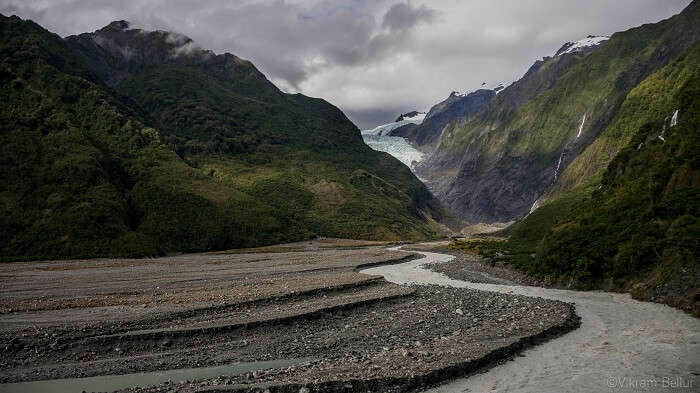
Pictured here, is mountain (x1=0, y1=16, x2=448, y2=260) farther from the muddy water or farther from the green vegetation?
the muddy water

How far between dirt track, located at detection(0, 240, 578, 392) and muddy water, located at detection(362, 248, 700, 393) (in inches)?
Result: 46.2

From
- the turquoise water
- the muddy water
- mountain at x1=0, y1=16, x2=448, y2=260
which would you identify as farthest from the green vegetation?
mountain at x1=0, y1=16, x2=448, y2=260


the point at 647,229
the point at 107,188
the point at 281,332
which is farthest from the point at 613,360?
the point at 107,188

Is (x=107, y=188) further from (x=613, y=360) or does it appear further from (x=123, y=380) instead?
(x=613, y=360)

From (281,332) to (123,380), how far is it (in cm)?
914

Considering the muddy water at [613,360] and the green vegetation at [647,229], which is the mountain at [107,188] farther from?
the muddy water at [613,360]

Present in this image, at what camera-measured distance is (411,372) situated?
58.5ft

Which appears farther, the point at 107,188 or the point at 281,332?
the point at 107,188

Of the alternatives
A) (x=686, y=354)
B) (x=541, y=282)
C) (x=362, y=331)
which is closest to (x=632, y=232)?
(x=541, y=282)

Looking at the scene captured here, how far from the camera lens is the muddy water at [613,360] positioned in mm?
16750

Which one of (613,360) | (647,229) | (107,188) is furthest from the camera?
(107,188)

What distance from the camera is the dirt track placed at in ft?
61.4

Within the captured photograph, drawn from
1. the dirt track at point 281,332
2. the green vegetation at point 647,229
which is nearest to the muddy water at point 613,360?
the dirt track at point 281,332

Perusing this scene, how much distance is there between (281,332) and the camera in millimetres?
26891
